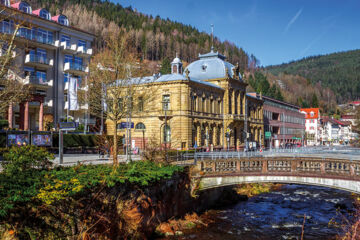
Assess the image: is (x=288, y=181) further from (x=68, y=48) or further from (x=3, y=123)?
(x=68, y=48)

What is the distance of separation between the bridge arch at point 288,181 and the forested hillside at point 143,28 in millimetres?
95792

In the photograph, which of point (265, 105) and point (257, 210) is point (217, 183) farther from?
point (265, 105)

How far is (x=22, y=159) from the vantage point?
16.0 meters

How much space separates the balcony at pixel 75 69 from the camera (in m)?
52.5

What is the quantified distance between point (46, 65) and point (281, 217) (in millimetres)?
37138

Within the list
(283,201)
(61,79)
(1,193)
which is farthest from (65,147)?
(1,193)

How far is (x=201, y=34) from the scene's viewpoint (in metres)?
175

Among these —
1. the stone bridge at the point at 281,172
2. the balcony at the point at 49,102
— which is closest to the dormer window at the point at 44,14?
the balcony at the point at 49,102

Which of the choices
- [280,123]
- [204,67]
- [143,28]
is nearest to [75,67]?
[204,67]

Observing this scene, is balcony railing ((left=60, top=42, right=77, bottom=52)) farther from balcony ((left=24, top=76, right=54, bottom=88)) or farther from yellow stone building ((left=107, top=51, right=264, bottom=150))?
yellow stone building ((left=107, top=51, right=264, bottom=150))

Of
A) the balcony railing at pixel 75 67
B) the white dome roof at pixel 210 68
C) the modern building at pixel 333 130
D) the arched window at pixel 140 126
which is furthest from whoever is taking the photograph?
the modern building at pixel 333 130

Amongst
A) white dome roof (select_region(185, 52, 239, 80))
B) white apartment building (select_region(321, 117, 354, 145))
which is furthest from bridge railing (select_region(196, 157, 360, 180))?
white apartment building (select_region(321, 117, 354, 145))

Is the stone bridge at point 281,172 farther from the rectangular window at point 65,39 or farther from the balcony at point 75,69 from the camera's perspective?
the rectangular window at point 65,39

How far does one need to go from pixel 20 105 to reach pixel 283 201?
32982 mm
